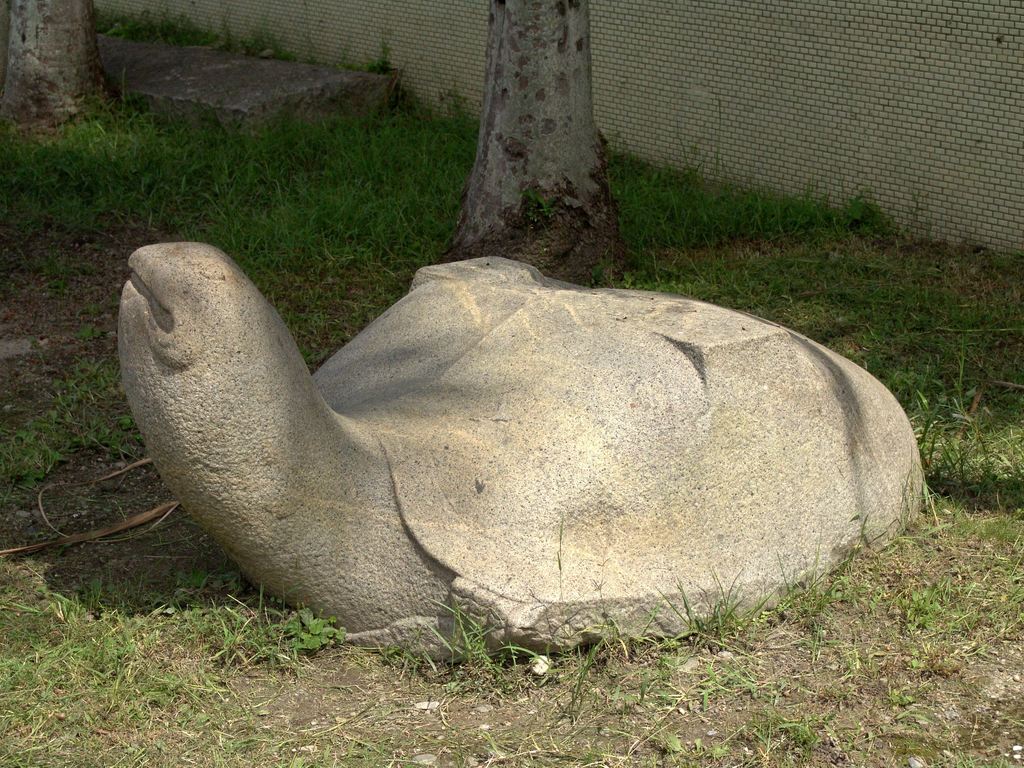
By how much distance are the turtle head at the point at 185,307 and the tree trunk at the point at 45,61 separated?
5.05 metres

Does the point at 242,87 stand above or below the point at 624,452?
above

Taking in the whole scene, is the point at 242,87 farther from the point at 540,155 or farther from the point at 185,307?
the point at 185,307

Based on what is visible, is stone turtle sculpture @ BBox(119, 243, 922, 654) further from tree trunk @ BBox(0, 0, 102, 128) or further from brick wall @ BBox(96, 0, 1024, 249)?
tree trunk @ BBox(0, 0, 102, 128)

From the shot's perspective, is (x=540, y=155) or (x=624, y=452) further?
(x=540, y=155)

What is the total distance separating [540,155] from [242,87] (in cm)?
289

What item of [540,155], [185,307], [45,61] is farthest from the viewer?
[45,61]

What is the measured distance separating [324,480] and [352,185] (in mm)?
3763

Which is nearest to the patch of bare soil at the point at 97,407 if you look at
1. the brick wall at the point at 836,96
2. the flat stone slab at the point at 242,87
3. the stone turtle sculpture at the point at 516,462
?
the stone turtle sculpture at the point at 516,462

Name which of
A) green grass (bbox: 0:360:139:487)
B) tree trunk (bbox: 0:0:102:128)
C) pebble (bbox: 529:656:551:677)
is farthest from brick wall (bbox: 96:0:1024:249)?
pebble (bbox: 529:656:551:677)

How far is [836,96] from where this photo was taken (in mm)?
5801

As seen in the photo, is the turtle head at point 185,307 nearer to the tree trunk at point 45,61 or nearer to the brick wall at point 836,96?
Answer: the brick wall at point 836,96

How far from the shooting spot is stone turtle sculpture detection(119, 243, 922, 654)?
2.57 m

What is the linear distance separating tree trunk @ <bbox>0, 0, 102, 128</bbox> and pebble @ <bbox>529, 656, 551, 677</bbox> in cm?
550

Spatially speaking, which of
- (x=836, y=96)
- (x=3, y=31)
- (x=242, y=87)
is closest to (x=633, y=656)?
(x=836, y=96)
